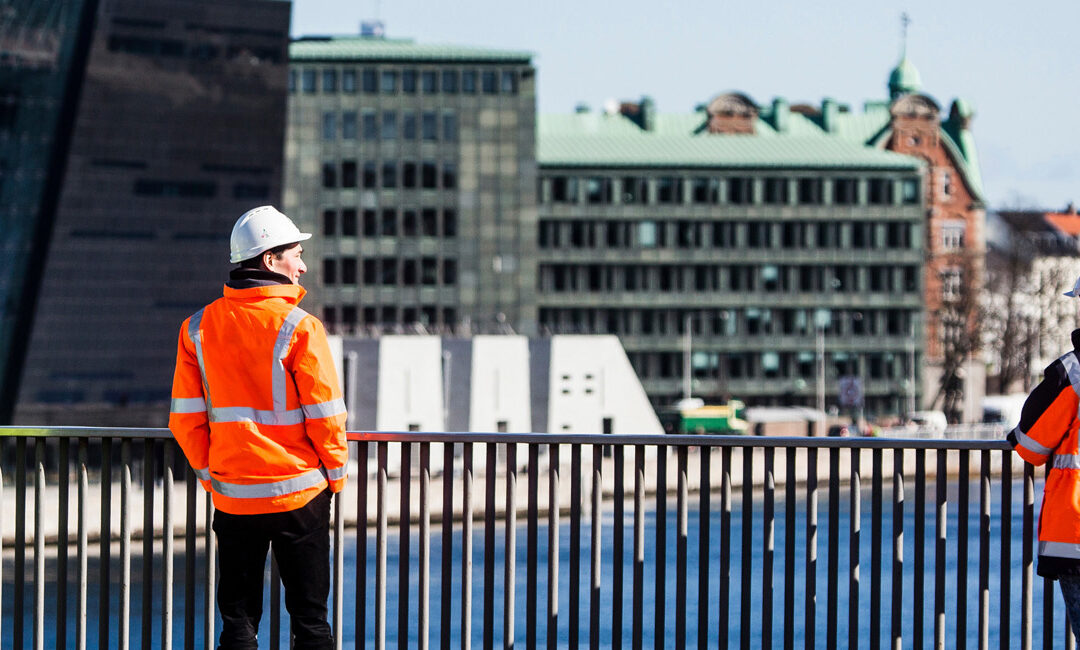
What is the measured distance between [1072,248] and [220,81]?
229 feet

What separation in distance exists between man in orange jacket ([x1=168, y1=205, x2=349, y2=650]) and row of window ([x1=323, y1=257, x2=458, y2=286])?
258 ft

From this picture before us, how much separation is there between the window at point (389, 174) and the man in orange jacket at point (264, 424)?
3119 inches

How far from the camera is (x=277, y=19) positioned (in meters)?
50.7

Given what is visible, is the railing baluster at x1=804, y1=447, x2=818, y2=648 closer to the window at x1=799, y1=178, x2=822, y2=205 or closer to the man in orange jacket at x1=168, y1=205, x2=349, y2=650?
the man in orange jacket at x1=168, y1=205, x2=349, y2=650

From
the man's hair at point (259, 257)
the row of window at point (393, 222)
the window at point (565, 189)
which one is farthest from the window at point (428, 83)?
the man's hair at point (259, 257)

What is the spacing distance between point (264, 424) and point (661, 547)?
159 centimetres

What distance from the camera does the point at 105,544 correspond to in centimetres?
559

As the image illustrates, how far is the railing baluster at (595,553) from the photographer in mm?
5434

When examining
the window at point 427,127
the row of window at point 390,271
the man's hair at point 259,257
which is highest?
the window at point 427,127

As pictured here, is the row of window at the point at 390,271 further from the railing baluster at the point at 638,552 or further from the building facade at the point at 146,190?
the railing baluster at the point at 638,552

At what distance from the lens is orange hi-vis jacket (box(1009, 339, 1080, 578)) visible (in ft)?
15.0

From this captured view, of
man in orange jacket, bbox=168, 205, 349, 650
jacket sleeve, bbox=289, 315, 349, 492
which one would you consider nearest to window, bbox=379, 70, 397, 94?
man in orange jacket, bbox=168, 205, 349, 650

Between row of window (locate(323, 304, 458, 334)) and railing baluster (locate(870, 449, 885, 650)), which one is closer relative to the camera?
railing baluster (locate(870, 449, 885, 650))

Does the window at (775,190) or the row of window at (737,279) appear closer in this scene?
the row of window at (737,279)
